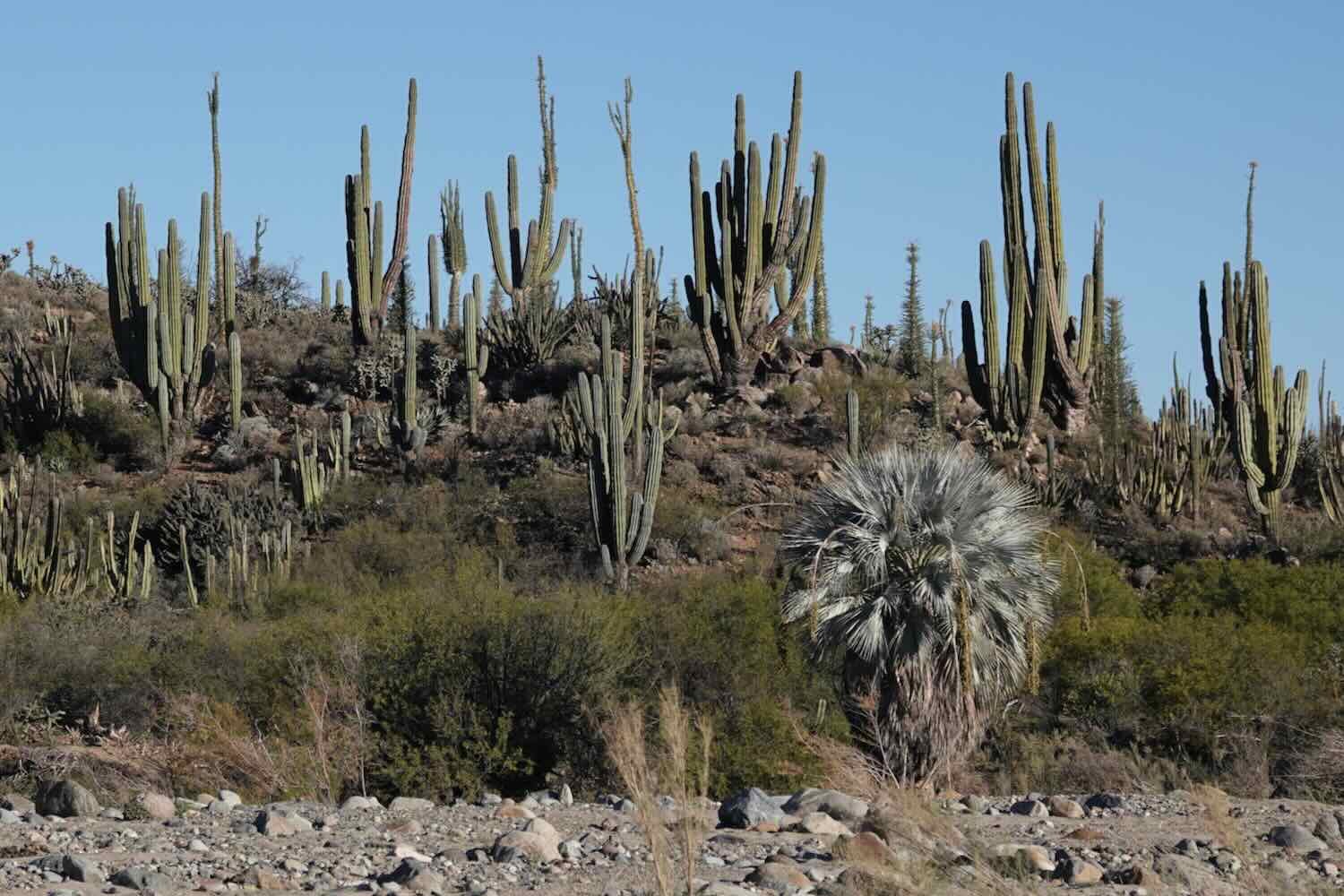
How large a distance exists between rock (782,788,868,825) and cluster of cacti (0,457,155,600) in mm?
13721

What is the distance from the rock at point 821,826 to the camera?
1309 cm

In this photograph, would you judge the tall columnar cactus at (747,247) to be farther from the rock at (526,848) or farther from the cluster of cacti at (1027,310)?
the rock at (526,848)

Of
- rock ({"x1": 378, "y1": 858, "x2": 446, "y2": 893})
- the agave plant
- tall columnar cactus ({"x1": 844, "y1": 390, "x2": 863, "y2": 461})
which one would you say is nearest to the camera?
rock ({"x1": 378, "y1": 858, "x2": 446, "y2": 893})

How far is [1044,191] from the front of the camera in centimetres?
2988

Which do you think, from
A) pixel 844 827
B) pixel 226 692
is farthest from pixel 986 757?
pixel 226 692

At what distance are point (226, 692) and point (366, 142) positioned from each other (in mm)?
16745

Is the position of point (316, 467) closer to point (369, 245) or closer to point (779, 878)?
point (369, 245)

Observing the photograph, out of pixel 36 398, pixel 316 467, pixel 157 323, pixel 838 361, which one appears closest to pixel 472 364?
pixel 316 467

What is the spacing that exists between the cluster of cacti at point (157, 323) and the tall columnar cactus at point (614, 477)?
831cm

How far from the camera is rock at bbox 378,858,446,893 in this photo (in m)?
10.9

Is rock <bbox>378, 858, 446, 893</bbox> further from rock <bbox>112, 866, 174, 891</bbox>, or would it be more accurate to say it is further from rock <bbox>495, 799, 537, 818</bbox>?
rock <bbox>495, 799, 537, 818</bbox>

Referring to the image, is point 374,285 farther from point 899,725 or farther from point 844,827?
point 844,827

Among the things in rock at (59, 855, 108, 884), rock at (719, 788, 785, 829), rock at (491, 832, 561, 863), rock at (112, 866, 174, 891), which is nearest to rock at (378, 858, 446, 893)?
rock at (491, 832, 561, 863)

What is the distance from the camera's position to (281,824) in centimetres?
1301
